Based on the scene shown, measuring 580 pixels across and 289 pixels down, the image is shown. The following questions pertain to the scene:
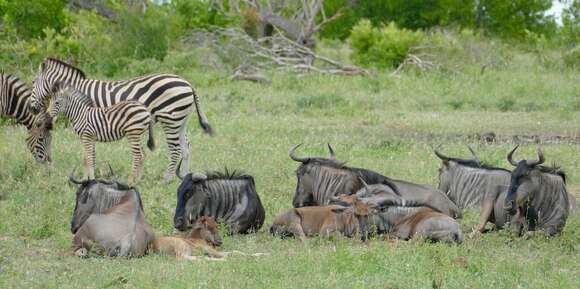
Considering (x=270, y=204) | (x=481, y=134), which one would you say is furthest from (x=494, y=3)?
(x=270, y=204)

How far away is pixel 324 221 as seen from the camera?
8.95 metres

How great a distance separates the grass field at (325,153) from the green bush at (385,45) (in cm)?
267

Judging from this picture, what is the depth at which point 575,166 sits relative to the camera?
1259 centimetres

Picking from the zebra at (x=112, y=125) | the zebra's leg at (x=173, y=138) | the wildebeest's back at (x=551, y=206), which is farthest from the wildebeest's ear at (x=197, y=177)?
the wildebeest's back at (x=551, y=206)

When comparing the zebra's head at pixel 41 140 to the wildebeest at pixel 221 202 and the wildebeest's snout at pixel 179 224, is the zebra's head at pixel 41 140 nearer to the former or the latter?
the wildebeest at pixel 221 202

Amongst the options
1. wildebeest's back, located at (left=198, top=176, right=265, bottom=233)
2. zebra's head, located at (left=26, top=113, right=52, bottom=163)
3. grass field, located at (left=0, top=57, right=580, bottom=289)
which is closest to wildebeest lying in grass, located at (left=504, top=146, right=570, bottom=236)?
grass field, located at (left=0, top=57, right=580, bottom=289)

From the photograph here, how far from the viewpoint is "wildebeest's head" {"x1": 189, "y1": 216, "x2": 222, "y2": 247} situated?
27.6ft

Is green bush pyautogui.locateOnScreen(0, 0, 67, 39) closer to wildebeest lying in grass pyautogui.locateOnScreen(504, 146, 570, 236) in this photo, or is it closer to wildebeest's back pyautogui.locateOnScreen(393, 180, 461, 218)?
wildebeest's back pyautogui.locateOnScreen(393, 180, 461, 218)

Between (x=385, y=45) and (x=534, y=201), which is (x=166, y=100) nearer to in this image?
(x=534, y=201)

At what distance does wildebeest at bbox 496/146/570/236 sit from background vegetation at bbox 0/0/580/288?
197mm

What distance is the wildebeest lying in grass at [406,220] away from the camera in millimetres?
8570

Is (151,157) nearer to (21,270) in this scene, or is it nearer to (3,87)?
(3,87)

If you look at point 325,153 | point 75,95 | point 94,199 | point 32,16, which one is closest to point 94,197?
point 94,199

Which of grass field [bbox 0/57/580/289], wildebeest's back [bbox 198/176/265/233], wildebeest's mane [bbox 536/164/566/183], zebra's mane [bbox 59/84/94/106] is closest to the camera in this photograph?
grass field [bbox 0/57/580/289]
